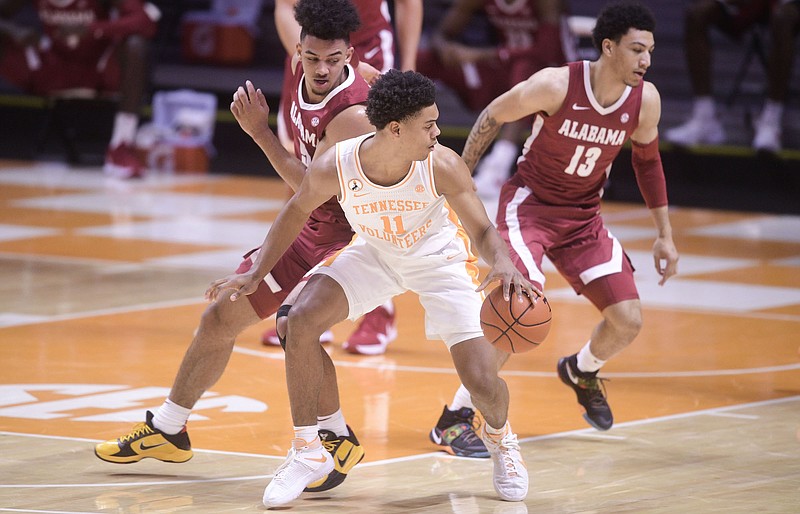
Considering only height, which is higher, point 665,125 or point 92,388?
point 92,388

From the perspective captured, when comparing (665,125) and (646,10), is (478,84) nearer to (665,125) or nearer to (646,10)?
(665,125)

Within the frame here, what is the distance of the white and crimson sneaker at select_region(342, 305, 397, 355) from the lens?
8.27 m

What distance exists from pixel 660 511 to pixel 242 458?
1661mm

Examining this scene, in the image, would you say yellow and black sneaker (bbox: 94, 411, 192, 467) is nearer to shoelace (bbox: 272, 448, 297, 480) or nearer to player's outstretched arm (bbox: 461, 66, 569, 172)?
shoelace (bbox: 272, 448, 297, 480)

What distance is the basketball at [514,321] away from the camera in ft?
18.0

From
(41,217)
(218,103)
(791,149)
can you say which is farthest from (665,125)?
(41,217)

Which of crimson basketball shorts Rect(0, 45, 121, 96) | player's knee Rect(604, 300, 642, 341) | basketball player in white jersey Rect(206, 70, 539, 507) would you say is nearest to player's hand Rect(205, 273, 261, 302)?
basketball player in white jersey Rect(206, 70, 539, 507)

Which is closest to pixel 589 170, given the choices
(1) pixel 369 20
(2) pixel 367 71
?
(2) pixel 367 71

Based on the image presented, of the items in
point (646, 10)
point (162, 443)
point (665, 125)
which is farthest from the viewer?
point (665, 125)

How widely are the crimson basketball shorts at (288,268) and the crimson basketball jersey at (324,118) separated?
0.19 feet

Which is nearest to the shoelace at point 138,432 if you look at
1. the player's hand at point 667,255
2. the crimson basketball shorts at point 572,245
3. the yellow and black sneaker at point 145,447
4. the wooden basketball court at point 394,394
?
the yellow and black sneaker at point 145,447

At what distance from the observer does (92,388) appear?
7.23 metres

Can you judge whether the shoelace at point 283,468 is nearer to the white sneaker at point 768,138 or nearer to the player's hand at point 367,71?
the player's hand at point 367,71

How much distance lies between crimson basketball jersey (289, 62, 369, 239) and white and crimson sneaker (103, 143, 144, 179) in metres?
9.68
